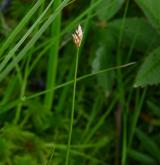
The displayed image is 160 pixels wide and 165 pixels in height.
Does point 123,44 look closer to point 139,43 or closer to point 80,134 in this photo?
point 139,43

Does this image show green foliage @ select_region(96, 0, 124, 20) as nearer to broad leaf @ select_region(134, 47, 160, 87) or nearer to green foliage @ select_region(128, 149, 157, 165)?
broad leaf @ select_region(134, 47, 160, 87)

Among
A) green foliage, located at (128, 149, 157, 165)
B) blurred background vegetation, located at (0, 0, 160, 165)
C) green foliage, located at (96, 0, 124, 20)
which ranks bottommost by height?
green foliage, located at (128, 149, 157, 165)

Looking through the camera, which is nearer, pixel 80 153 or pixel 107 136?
pixel 80 153

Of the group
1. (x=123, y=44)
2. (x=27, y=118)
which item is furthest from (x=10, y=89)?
(x=123, y=44)

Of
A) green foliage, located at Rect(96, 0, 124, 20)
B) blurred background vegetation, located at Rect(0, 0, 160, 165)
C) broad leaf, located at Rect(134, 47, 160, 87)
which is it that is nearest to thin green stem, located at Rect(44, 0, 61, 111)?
blurred background vegetation, located at Rect(0, 0, 160, 165)

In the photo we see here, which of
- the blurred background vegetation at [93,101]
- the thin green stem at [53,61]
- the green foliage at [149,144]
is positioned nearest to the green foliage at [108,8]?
the blurred background vegetation at [93,101]

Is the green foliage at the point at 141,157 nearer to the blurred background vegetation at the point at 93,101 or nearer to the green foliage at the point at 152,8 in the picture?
the blurred background vegetation at the point at 93,101

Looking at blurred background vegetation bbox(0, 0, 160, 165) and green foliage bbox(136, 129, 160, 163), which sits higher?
blurred background vegetation bbox(0, 0, 160, 165)
